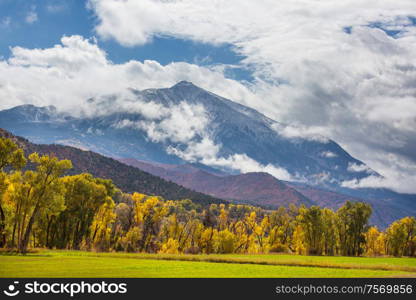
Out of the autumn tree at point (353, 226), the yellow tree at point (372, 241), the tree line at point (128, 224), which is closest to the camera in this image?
the tree line at point (128, 224)

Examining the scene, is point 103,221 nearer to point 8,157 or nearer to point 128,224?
point 128,224

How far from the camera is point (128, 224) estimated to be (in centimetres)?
10519

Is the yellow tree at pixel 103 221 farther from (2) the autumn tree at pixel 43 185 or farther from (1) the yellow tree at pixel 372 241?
(1) the yellow tree at pixel 372 241

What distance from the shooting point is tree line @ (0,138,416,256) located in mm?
69250

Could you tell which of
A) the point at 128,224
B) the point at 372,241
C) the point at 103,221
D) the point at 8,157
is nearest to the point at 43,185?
the point at 8,157

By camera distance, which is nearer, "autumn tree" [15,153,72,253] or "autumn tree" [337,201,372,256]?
"autumn tree" [15,153,72,253]

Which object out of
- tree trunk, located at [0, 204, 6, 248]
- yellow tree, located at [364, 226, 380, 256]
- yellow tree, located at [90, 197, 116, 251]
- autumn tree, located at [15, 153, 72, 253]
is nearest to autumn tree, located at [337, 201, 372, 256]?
yellow tree, located at [364, 226, 380, 256]

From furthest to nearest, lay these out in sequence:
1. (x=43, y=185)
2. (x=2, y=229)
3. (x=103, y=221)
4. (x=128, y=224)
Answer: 1. (x=128, y=224)
2. (x=103, y=221)
3. (x=2, y=229)
4. (x=43, y=185)

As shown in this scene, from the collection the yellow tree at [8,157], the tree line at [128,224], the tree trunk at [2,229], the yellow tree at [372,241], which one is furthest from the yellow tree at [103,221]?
the yellow tree at [372,241]

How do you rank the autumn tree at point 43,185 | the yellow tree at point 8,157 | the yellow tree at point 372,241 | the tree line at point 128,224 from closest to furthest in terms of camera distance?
the yellow tree at point 8,157 → the autumn tree at point 43,185 → the tree line at point 128,224 → the yellow tree at point 372,241

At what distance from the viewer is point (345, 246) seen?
126438 millimetres

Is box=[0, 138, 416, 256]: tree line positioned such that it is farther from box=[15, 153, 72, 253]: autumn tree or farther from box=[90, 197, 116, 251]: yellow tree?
box=[90, 197, 116, 251]: yellow tree

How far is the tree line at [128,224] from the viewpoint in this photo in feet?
227

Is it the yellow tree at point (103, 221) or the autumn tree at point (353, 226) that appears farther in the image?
the autumn tree at point (353, 226)
